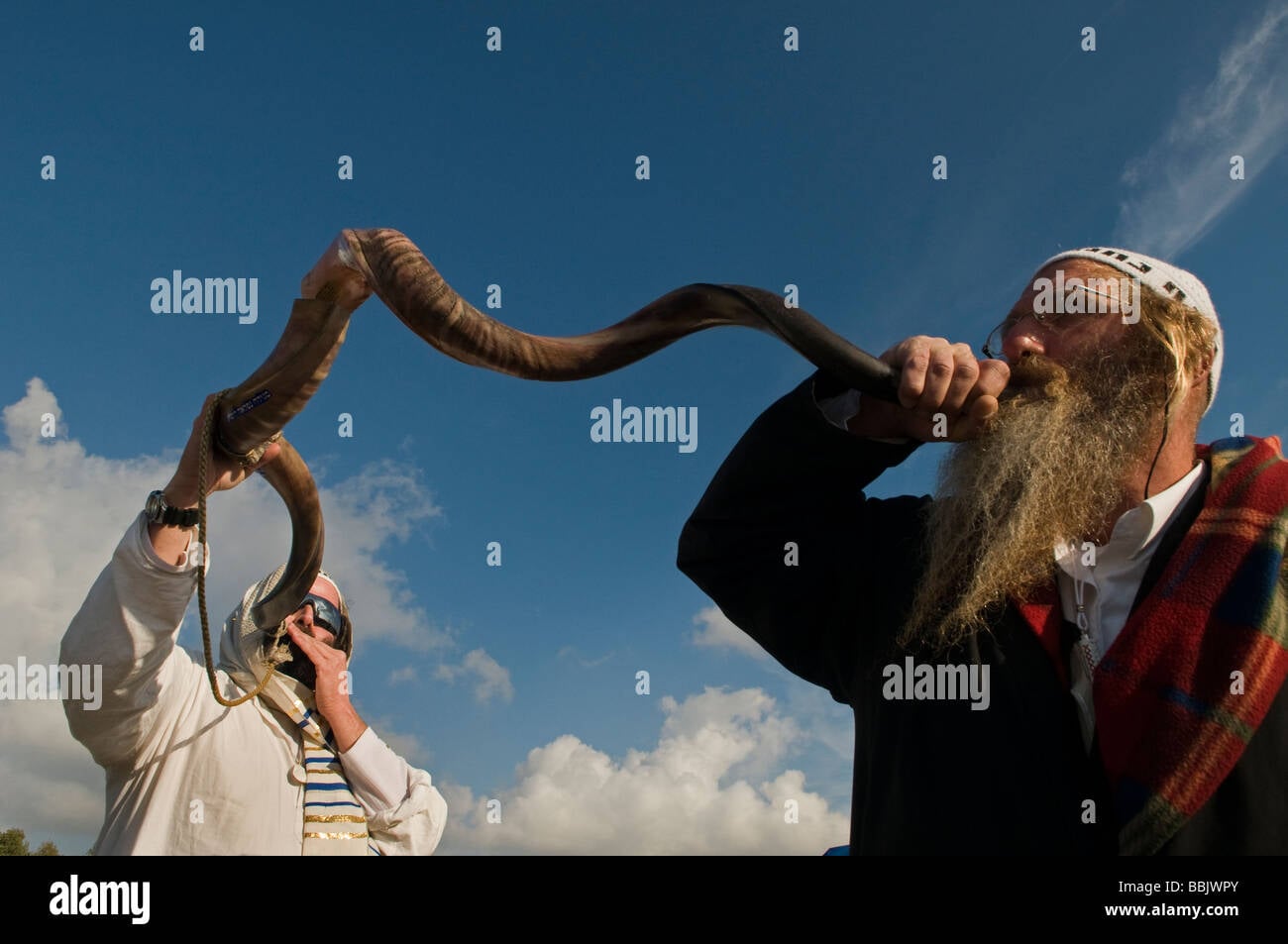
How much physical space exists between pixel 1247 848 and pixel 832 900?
3.19ft

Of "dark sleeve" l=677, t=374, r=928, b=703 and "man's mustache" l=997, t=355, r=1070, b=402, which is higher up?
"man's mustache" l=997, t=355, r=1070, b=402

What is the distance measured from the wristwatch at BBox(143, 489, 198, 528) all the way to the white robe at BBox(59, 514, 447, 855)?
0.22ft

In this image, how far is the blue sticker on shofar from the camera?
3.19 metres

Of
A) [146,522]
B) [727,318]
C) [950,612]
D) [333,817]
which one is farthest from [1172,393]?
[333,817]

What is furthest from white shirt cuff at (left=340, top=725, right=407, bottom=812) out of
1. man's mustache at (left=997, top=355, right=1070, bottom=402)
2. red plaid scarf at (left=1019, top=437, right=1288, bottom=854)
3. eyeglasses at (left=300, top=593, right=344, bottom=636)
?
man's mustache at (left=997, top=355, right=1070, bottom=402)

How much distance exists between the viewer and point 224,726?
4.45 meters

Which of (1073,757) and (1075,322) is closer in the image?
(1073,757)

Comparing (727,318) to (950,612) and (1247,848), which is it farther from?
(1247,848)

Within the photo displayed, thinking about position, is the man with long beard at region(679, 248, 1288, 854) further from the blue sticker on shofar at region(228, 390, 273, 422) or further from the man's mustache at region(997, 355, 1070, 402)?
the blue sticker on shofar at region(228, 390, 273, 422)

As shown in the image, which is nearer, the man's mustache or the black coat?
the black coat

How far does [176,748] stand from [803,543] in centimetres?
341

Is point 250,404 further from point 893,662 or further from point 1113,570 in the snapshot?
point 1113,570

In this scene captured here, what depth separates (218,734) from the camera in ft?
14.4

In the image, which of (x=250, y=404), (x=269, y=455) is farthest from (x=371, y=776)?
(x=250, y=404)
